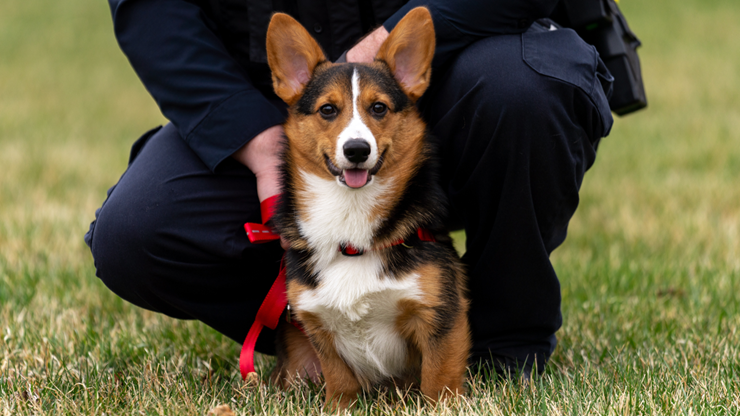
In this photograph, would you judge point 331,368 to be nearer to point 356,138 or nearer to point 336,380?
point 336,380

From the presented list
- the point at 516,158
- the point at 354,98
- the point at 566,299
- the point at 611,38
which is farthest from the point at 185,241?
the point at 566,299

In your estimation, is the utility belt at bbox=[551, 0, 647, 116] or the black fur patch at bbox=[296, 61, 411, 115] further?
the utility belt at bbox=[551, 0, 647, 116]

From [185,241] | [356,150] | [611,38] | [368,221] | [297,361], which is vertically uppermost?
[611,38]

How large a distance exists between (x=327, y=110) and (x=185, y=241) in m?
0.73

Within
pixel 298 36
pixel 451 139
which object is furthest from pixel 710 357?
pixel 298 36

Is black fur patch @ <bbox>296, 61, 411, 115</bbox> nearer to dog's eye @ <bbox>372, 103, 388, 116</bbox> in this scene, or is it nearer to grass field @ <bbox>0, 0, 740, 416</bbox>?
dog's eye @ <bbox>372, 103, 388, 116</bbox>

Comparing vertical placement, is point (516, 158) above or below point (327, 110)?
below

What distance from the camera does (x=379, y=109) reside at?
2434 mm

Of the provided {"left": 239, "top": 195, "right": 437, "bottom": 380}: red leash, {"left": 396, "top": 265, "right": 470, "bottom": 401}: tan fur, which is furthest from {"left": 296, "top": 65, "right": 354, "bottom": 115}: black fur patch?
{"left": 396, "top": 265, "right": 470, "bottom": 401}: tan fur

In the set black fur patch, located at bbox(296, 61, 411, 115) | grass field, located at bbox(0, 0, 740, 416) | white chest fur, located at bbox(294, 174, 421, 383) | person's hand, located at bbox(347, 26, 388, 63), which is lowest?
grass field, located at bbox(0, 0, 740, 416)

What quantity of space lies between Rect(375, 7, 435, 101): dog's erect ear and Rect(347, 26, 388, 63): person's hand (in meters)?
0.09

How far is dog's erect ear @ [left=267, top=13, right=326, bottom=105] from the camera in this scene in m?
2.42

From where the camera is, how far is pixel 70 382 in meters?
2.55

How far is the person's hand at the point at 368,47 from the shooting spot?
2.57m
